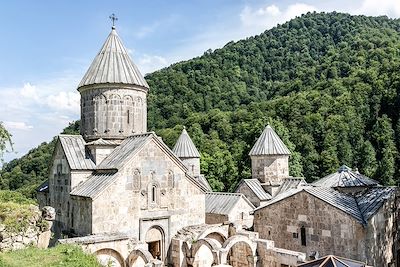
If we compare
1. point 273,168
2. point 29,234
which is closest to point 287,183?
point 273,168

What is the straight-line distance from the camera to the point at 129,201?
13.3 meters

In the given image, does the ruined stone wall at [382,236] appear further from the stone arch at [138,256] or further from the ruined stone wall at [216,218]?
the ruined stone wall at [216,218]

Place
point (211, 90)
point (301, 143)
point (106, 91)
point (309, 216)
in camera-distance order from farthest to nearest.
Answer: point (211, 90) → point (301, 143) → point (106, 91) → point (309, 216)

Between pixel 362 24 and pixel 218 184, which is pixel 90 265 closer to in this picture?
pixel 218 184

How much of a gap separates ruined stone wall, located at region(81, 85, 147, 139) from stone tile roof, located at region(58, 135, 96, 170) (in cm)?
61

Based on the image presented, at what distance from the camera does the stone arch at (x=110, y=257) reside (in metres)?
12.1

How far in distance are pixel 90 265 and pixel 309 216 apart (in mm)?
6699

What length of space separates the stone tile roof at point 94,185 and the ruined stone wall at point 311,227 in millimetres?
5348

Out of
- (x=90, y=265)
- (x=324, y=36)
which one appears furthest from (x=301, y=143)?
(x=324, y=36)

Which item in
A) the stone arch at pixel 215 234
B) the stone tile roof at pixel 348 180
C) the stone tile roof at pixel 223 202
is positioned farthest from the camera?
the stone tile roof at pixel 223 202

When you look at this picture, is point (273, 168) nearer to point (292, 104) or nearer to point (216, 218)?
point (216, 218)

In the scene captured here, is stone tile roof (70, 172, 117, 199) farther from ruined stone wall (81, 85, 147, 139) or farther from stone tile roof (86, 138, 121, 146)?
ruined stone wall (81, 85, 147, 139)

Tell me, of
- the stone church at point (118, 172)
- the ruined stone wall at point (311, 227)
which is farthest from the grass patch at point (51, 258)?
the ruined stone wall at point (311, 227)

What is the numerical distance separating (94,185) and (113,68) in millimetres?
5148
